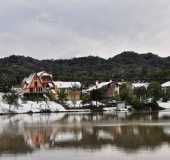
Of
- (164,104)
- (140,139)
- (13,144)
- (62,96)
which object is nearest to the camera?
(13,144)

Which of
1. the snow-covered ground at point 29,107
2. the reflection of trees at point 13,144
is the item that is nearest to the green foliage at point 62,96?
the snow-covered ground at point 29,107

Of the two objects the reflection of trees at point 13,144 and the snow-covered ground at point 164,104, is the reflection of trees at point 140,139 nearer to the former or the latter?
the reflection of trees at point 13,144

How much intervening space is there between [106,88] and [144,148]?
8039 cm

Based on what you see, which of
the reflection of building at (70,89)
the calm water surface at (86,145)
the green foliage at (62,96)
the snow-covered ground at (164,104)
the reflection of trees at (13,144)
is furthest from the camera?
the reflection of building at (70,89)

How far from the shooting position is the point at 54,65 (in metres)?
200

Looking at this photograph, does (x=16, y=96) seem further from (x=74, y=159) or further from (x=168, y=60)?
(x=168, y=60)

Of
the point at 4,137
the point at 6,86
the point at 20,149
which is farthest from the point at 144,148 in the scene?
the point at 6,86

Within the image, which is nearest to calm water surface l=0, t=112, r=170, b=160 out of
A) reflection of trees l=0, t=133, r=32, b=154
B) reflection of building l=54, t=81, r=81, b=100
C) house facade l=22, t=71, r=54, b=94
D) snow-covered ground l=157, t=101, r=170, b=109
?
reflection of trees l=0, t=133, r=32, b=154

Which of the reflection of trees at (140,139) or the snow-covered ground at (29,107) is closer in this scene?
the reflection of trees at (140,139)

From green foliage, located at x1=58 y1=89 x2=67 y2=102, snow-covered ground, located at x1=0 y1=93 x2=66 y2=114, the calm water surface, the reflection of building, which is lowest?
the calm water surface

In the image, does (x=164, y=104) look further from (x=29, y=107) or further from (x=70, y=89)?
(x=29, y=107)

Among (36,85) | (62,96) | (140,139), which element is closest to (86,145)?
(140,139)

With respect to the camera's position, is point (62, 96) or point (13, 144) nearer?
point (13, 144)

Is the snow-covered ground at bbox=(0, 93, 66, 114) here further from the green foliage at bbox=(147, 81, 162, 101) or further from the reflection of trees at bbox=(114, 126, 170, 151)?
the reflection of trees at bbox=(114, 126, 170, 151)
